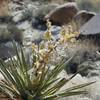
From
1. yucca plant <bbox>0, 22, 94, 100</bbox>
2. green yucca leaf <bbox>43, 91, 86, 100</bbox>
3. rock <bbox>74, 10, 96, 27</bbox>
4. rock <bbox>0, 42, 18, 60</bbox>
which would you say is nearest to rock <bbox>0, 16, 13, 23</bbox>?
rock <bbox>74, 10, 96, 27</bbox>

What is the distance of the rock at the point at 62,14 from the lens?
16312mm

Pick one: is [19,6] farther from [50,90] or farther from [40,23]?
[50,90]

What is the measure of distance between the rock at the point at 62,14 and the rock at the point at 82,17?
0.45m

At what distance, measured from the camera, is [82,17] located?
51.0 feet

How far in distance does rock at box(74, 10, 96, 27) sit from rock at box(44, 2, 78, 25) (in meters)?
0.45

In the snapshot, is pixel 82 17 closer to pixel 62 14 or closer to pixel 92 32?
pixel 62 14

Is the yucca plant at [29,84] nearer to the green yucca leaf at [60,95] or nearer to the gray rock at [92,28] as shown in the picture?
the green yucca leaf at [60,95]

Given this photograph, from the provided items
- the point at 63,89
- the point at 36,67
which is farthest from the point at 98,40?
the point at 36,67

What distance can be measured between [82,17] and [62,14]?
112cm

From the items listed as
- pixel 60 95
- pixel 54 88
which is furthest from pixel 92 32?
pixel 60 95

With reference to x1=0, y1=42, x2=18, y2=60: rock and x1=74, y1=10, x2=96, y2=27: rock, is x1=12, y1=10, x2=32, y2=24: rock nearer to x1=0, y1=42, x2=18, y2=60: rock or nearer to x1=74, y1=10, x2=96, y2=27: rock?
x1=74, y1=10, x2=96, y2=27: rock

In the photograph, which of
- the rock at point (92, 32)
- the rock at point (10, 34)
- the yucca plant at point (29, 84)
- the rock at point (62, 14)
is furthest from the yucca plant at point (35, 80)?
the rock at point (62, 14)

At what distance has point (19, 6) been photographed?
1867cm

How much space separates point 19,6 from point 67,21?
3.05 m
